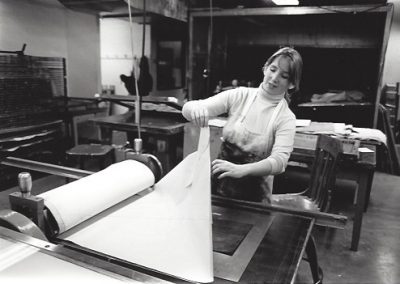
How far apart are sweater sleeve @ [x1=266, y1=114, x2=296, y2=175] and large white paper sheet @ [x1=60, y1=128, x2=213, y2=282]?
0.49m

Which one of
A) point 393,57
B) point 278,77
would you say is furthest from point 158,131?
point 393,57

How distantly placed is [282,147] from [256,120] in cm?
24

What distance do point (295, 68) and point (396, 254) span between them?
216 cm

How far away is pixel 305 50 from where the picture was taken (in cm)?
573

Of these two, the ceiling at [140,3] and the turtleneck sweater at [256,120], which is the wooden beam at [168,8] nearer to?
the ceiling at [140,3]

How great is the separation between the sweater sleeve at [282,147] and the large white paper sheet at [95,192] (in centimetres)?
56

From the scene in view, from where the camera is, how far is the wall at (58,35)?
4.15 metres

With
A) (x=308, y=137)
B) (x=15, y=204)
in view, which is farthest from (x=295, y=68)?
(x=308, y=137)

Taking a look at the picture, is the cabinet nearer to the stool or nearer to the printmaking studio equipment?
the stool

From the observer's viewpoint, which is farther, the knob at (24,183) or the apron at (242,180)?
the apron at (242,180)

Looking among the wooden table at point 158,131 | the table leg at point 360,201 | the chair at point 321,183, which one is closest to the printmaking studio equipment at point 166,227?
the chair at point 321,183

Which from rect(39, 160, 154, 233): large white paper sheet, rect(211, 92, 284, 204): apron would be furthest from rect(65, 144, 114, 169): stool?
rect(39, 160, 154, 233): large white paper sheet

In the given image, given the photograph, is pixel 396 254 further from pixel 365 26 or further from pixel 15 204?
pixel 365 26

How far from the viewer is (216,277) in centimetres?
88
